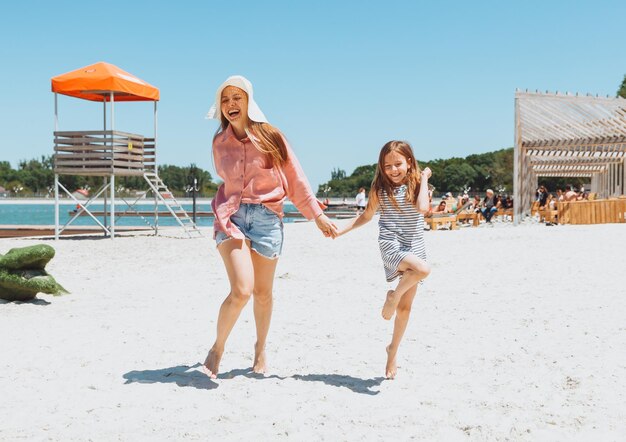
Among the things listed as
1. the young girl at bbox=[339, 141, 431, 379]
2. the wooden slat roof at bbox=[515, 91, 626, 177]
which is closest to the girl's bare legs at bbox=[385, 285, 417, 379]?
the young girl at bbox=[339, 141, 431, 379]

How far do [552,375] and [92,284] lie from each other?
19.3 ft

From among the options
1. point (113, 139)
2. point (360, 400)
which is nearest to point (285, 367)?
point (360, 400)

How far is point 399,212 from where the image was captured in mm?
3719

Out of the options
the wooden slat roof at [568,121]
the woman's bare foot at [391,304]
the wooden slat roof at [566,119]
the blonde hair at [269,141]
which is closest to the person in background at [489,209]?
the wooden slat roof at [568,121]

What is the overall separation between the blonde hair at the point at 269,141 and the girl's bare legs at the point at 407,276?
87cm

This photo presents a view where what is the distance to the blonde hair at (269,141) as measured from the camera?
11.9 feet

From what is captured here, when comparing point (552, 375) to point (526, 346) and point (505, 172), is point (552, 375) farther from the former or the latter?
point (505, 172)

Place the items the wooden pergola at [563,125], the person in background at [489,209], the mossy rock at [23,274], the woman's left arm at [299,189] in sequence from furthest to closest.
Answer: the person in background at [489,209], the wooden pergola at [563,125], the mossy rock at [23,274], the woman's left arm at [299,189]

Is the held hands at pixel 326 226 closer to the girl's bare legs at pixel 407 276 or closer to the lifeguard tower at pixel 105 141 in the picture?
the girl's bare legs at pixel 407 276

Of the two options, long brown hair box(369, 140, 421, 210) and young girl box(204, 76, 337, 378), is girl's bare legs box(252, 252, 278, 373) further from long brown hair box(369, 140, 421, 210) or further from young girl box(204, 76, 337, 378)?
long brown hair box(369, 140, 421, 210)

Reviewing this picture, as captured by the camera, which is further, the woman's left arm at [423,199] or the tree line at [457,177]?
the tree line at [457,177]

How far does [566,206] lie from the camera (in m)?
17.5

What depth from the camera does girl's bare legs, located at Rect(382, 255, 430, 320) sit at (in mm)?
3566

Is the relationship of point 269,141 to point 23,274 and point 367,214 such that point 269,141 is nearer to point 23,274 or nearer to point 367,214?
point 367,214
